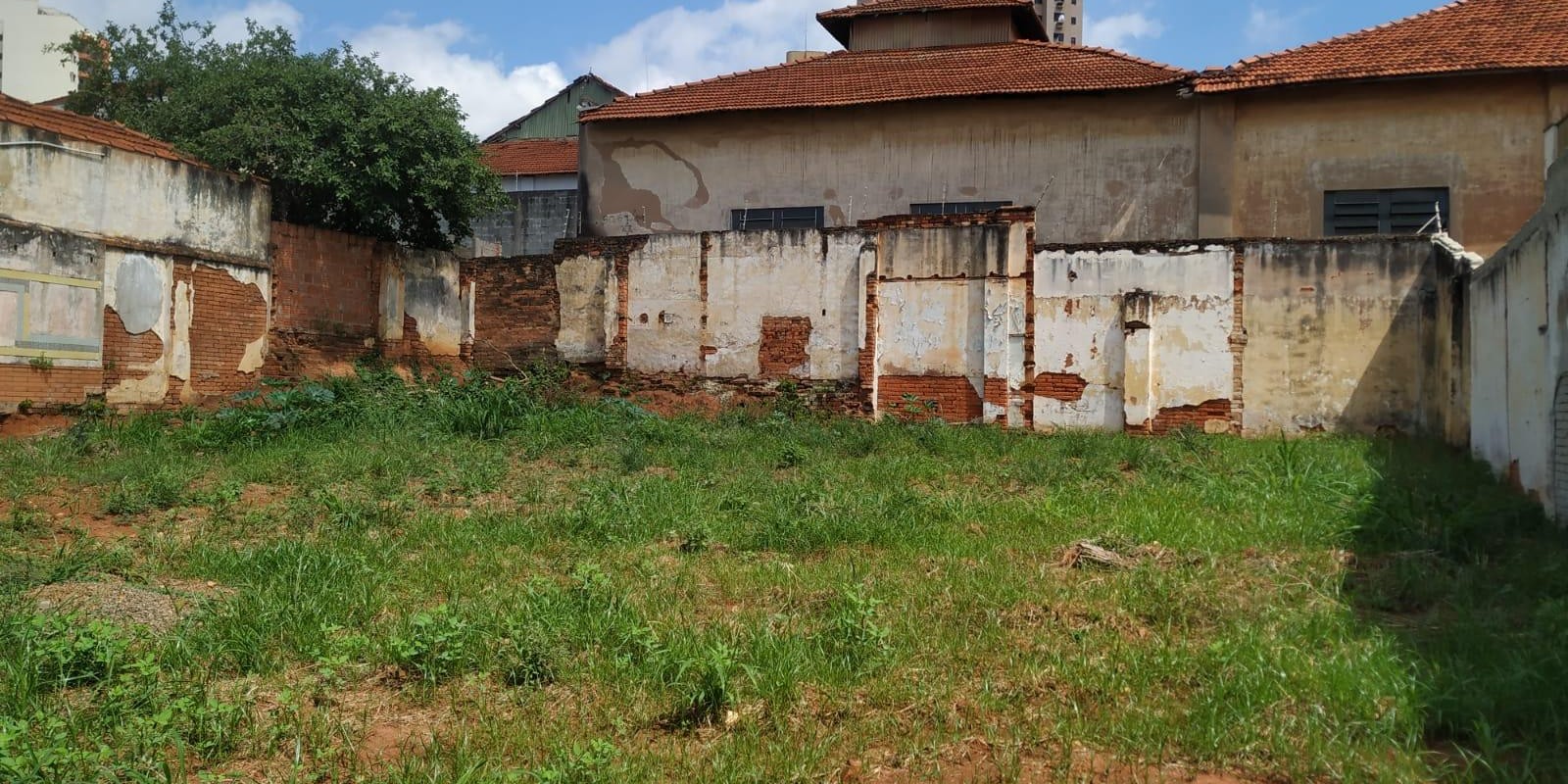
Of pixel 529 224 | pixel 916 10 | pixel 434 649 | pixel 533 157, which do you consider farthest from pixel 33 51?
pixel 434 649

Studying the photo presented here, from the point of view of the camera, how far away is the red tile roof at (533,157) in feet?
93.6

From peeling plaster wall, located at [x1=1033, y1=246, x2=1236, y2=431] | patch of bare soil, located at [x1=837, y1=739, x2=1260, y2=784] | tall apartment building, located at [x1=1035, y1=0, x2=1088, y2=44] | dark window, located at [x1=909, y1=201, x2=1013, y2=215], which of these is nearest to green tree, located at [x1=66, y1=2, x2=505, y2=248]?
dark window, located at [x1=909, y1=201, x2=1013, y2=215]

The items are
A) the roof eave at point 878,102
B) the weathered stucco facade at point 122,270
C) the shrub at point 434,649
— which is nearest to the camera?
the shrub at point 434,649

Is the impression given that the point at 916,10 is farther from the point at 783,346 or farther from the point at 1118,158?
the point at 783,346

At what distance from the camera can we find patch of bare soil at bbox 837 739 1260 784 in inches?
127

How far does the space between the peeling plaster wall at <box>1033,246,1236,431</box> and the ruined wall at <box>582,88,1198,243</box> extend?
394 centimetres

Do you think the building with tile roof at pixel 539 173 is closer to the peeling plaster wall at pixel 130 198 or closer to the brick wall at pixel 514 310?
the brick wall at pixel 514 310

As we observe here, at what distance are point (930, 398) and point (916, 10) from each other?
9.98 meters

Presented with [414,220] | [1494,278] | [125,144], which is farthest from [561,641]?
[414,220]

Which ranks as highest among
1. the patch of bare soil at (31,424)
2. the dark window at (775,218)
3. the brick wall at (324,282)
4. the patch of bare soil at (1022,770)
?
the dark window at (775,218)

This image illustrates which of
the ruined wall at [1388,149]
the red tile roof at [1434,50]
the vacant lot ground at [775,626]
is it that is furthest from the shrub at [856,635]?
the red tile roof at [1434,50]

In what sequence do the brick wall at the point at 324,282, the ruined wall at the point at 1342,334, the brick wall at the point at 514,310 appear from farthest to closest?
the brick wall at the point at 514,310, the brick wall at the point at 324,282, the ruined wall at the point at 1342,334

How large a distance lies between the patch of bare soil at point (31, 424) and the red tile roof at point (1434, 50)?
1526cm

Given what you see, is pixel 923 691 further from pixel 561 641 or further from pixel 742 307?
pixel 742 307
